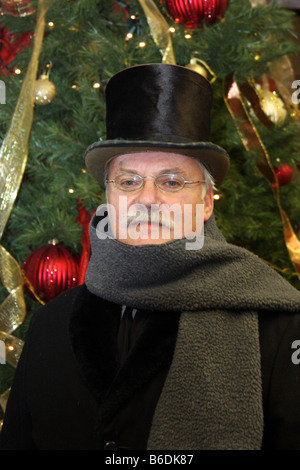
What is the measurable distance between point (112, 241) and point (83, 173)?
70 cm

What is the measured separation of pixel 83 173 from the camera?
80.8 inches

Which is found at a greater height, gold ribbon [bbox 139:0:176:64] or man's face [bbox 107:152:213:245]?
gold ribbon [bbox 139:0:176:64]

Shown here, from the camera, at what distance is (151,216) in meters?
1.37

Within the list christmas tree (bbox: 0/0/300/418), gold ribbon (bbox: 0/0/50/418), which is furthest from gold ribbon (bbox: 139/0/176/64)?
gold ribbon (bbox: 0/0/50/418)

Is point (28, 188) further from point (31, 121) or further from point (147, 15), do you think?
point (147, 15)

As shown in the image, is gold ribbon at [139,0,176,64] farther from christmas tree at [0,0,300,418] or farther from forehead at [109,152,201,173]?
forehead at [109,152,201,173]

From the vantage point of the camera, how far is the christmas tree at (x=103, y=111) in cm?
A: 199

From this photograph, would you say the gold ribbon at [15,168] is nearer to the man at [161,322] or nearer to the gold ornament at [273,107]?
the man at [161,322]

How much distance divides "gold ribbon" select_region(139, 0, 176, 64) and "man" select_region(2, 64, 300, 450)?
1.44 ft

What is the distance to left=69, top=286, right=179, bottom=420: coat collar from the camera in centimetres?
124

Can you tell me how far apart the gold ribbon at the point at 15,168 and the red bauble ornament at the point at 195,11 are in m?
0.46
